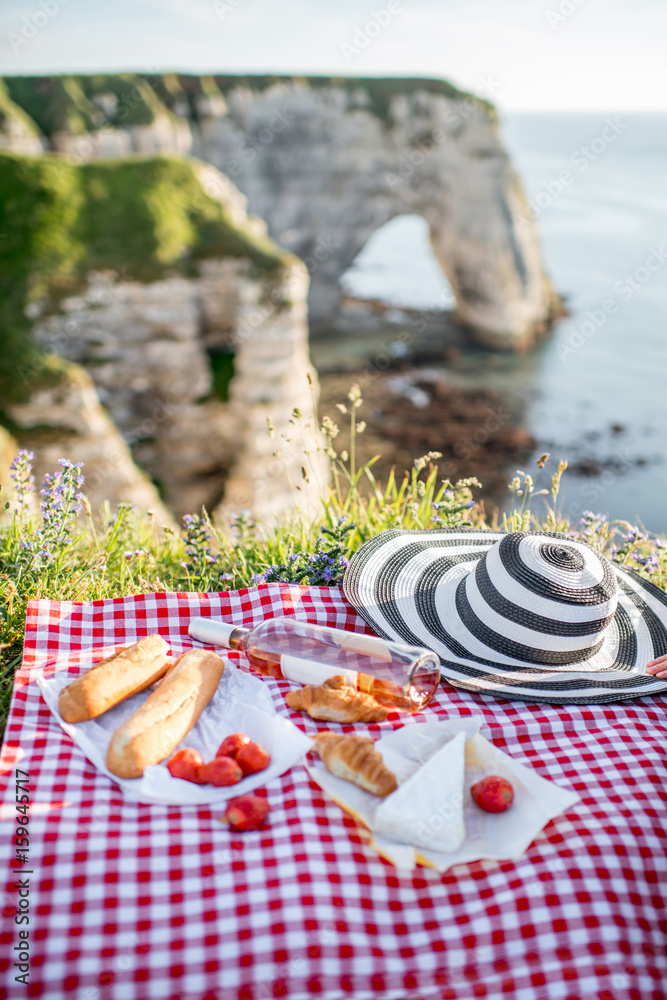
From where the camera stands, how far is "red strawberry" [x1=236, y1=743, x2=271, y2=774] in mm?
2295

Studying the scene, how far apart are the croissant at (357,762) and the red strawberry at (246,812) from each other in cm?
27

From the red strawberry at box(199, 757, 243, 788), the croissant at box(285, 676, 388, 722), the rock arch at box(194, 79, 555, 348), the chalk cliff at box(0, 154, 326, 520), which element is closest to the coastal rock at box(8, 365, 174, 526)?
the chalk cliff at box(0, 154, 326, 520)

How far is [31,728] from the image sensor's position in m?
2.39

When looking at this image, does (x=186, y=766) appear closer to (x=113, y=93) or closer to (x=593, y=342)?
(x=113, y=93)

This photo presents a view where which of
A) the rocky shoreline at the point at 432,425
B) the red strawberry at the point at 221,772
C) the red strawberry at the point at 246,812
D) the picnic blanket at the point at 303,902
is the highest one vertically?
the red strawberry at the point at 221,772

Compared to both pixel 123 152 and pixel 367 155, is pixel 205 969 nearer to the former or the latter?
pixel 123 152

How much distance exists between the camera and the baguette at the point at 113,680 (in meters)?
2.41

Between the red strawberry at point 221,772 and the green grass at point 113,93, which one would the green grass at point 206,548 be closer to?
the red strawberry at point 221,772

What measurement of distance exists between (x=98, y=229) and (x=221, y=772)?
18.5 meters

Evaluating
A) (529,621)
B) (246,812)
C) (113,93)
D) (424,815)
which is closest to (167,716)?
(246,812)

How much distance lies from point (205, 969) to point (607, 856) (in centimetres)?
125

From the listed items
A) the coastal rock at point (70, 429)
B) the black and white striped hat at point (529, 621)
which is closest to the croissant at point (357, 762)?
the black and white striped hat at point (529, 621)

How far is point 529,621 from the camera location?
9.37ft

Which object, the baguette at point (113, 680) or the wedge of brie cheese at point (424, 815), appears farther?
the baguette at point (113, 680)
